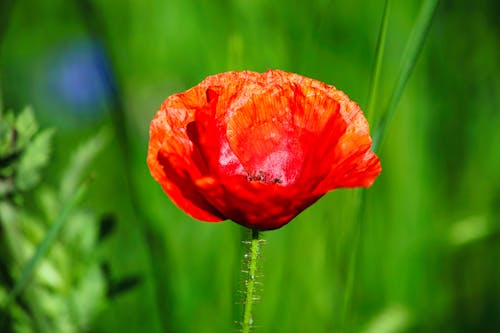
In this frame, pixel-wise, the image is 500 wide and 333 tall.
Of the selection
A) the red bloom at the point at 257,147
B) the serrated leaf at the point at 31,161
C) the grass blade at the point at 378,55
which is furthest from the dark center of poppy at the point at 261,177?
the serrated leaf at the point at 31,161

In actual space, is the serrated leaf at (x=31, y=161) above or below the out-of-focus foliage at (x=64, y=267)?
above

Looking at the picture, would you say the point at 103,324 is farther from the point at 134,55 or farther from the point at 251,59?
the point at 134,55

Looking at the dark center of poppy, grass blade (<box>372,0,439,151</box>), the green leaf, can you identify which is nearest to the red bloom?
the dark center of poppy

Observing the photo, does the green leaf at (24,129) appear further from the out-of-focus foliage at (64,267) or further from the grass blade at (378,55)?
the grass blade at (378,55)

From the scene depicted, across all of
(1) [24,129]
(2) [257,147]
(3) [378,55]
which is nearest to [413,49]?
(3) [378,55]

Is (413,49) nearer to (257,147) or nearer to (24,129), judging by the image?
(257,147)
